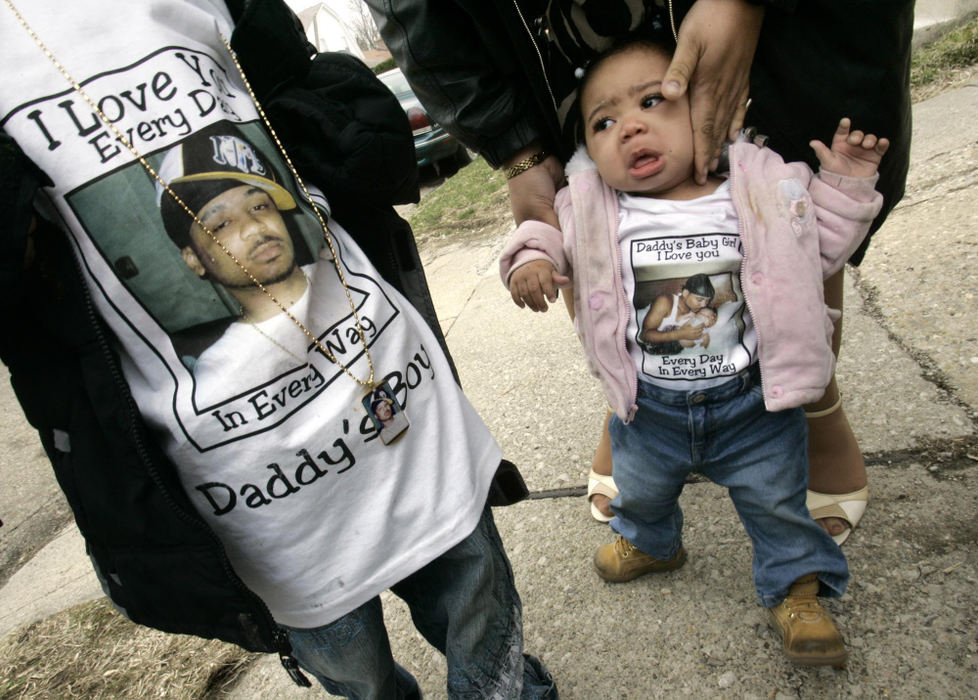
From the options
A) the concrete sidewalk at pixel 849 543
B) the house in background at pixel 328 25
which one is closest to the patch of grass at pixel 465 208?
the concrete sidewalk at pixel 849 543

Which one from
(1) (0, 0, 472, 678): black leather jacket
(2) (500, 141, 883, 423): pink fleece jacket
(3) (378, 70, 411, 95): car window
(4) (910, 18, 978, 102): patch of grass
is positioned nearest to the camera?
(1) (0, 0, 472, 678): black leather jacket

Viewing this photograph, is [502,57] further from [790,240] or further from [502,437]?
[502,437]

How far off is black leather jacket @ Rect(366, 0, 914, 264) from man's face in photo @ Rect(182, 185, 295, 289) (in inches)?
22.0

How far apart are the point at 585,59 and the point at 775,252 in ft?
1.76

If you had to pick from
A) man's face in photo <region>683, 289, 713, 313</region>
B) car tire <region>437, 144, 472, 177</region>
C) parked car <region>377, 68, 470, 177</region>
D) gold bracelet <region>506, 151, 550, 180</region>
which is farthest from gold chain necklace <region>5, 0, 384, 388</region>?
car tire <region>437, 144, 472, 177</region>

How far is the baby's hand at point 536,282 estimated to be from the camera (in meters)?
1.21

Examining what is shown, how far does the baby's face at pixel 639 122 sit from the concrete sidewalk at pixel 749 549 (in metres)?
1.04

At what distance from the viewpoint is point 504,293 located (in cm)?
356

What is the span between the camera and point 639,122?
1.17m

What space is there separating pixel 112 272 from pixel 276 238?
0.23 m

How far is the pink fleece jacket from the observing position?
116 cm

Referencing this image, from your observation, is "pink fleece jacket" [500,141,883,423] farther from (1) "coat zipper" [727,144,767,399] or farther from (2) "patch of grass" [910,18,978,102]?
(2) "patch of grass" [910,18,978,102]

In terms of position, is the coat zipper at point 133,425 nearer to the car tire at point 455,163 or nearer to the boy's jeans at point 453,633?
the boy's jeans at point 453,633

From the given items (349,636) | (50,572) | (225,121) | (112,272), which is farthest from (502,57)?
(50,572)
